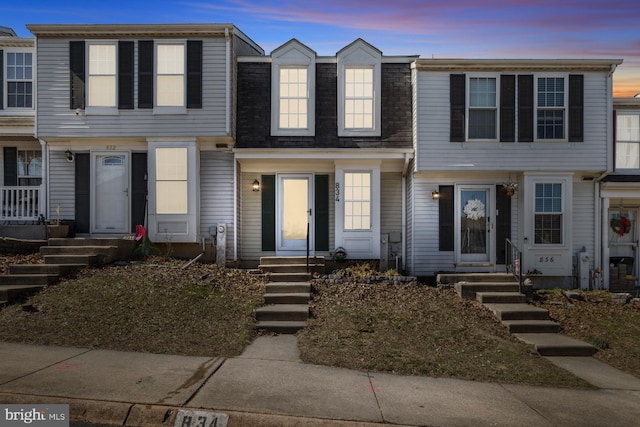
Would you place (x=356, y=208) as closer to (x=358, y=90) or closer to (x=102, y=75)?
(x=358, y=90)

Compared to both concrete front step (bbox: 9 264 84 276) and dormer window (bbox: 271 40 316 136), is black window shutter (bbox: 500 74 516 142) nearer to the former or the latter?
dormer window (bbox: 271 40 316 136)

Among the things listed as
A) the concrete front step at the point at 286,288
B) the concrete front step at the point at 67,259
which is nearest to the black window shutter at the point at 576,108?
the concrete front step at the point at 286,288

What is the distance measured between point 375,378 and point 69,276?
24.3 ft

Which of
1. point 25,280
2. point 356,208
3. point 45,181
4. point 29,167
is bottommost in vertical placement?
point 25,280

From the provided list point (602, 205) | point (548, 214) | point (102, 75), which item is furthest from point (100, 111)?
point (602, 205)

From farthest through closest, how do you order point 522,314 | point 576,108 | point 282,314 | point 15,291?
point 576,108 → point 522,314 → point 15,291 → point 282,314

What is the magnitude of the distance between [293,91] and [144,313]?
24.2ft

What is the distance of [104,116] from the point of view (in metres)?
13.4

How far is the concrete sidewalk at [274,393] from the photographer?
17.5 ft

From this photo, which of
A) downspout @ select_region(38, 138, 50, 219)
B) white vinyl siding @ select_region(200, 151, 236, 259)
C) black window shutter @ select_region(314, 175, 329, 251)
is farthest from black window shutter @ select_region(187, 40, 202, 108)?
downspout @ select_region(38, 138, 50, 219)

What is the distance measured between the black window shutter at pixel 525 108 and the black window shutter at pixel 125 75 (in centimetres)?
1032

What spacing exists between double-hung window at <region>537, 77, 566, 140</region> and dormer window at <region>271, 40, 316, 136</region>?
6.08 m

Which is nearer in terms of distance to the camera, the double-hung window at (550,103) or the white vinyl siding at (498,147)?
the white vinyl siding at (498,147)

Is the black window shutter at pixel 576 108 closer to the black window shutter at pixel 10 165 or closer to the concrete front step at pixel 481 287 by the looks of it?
the concrete front step at pixel 481 287
